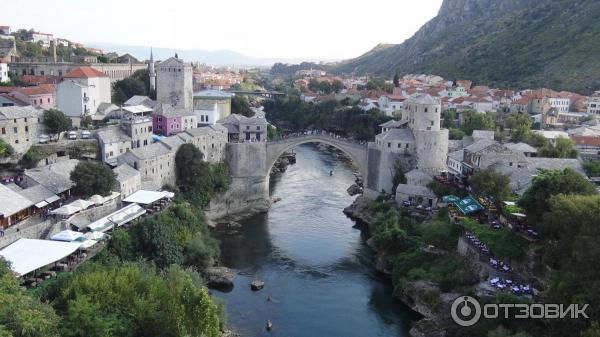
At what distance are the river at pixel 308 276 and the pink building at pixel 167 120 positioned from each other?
817 cm

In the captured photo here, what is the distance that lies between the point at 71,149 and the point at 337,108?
3360 cm

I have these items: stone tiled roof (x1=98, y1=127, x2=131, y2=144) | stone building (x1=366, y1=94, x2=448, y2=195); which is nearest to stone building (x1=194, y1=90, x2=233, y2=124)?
stone tiled roof (x1=98, y1=127, x2=131, y2=144)

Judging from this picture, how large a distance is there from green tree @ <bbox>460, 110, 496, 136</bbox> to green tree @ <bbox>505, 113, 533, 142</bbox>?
1279 mm

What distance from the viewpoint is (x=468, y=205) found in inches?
1030

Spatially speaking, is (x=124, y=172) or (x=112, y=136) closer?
(x=124, y=172)

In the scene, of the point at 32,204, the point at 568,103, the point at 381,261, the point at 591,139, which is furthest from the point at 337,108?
the point at 32,204

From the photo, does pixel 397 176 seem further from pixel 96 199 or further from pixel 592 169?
pixel 96 199

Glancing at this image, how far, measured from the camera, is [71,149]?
28688 millimetres

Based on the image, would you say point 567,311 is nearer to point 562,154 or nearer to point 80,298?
point 80,298

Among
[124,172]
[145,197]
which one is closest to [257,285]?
[145,197]

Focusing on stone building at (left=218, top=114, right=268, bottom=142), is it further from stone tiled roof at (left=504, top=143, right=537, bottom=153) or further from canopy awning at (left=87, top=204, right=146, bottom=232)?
stone tiled roof at (left=504, top=143, right=537, bottom=153)

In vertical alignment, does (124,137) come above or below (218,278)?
above

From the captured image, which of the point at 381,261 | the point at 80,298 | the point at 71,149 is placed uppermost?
the point at 71,149

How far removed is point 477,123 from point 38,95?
31179 mm
